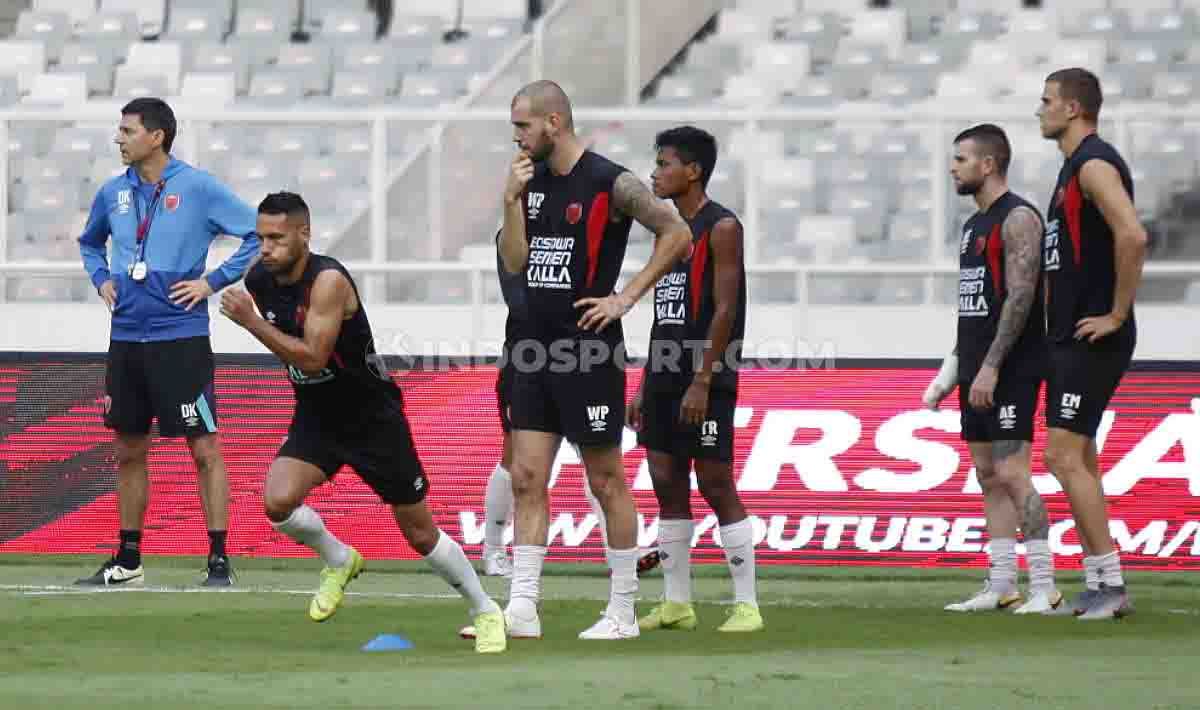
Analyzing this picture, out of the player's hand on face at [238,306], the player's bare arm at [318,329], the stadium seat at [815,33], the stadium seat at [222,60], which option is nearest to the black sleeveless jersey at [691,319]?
the player's bare arm at [318,329]

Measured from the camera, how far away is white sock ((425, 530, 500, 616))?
8.37m

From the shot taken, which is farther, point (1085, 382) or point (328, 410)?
point (1085, 382)

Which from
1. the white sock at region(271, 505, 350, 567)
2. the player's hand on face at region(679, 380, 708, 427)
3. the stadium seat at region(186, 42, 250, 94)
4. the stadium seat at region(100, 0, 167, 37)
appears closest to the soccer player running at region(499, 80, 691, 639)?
the player's hand on face at region(679, 380, 708, 427)

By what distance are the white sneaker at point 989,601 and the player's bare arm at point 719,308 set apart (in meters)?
1.82

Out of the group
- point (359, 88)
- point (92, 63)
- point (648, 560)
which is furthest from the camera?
point (92, 63)

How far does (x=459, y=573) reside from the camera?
8.49m

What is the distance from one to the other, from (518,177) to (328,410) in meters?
1.23

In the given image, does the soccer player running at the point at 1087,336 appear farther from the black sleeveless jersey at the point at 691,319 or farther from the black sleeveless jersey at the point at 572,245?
the black sleeveless jersey at the point at 572,245

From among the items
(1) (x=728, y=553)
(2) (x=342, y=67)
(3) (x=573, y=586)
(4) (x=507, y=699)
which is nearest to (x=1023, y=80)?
(2) (x=342, y=67)

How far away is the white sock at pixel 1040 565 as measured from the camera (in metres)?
10.1

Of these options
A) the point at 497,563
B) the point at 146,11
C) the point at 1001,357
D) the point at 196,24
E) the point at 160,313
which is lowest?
the point at 497,563

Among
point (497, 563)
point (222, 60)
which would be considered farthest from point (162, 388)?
point (222, 60)

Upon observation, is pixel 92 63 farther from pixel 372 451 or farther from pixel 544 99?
pixel 544 99

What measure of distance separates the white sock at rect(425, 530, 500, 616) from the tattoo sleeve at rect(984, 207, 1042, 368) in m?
2.88
